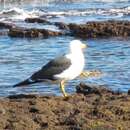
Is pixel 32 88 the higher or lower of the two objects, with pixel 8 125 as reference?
lower

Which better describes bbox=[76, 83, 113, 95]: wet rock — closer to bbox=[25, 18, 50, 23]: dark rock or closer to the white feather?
the white feather

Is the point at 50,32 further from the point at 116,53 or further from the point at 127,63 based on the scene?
the point at 127,63

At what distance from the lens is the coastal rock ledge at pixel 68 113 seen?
6.62 m

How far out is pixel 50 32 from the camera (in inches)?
884

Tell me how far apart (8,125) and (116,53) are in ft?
34.5

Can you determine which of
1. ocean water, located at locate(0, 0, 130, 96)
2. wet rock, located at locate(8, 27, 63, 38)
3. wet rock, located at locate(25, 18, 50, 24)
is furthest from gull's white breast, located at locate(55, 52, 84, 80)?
wet rock, located at locate(25, 18, 50, 24)

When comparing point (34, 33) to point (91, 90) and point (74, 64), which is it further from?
point (74, 64)

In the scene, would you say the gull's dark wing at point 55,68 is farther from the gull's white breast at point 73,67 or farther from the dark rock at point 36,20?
the dark rock at point 36,20

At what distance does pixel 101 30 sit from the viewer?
22547 mm

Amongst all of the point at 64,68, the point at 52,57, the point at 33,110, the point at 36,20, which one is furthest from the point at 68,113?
the point at 36,20

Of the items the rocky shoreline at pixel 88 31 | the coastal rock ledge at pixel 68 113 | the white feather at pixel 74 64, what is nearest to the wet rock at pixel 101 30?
the rocky shoreline at pixel 88 31

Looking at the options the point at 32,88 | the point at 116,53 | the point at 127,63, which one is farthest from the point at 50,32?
the point at 32,88

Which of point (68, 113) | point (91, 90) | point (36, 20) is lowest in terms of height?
point (36, 20)

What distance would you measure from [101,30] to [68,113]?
15.5m
